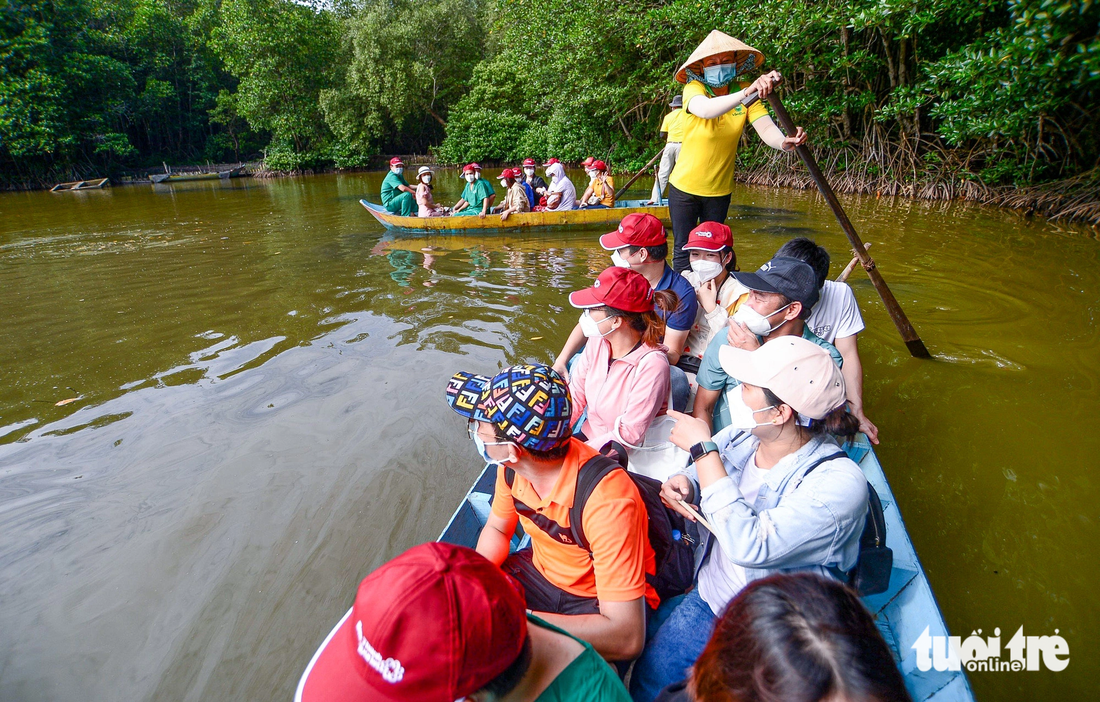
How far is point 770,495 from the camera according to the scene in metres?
1.66

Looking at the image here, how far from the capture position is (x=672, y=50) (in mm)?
16219

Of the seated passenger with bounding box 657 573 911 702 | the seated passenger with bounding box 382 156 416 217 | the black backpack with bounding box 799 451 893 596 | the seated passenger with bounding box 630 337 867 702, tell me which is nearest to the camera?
the seated passenger with bounding box 657 573 911 702

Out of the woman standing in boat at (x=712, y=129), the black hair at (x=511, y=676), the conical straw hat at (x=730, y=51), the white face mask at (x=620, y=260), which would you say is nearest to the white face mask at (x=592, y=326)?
the white face mask at (x=620, y=260)

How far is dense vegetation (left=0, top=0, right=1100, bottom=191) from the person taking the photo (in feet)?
→ 28.3

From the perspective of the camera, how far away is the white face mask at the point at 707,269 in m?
3.36

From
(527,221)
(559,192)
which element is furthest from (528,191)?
(527,221)

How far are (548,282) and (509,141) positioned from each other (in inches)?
850

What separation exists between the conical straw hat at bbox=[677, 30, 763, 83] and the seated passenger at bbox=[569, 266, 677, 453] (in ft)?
7.24

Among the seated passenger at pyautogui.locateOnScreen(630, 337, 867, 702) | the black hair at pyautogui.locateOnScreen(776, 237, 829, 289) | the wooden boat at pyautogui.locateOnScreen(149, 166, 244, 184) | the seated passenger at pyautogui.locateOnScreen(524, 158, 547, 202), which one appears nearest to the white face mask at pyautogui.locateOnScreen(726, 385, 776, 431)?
the seated passenger at pyautogui.locateOnScreen(630, 337, 867, 702)

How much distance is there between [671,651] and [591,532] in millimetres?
498

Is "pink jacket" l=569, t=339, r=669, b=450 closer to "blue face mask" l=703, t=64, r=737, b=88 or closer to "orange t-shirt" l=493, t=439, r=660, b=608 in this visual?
"orange t-shirt" l=493, t=439, r=660, b=608

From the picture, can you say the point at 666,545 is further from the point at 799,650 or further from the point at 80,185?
the point at 80,185

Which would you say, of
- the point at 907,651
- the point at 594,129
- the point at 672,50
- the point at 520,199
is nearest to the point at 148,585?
the point at 907,651

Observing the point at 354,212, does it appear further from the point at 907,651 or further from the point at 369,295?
the point at 907,651
